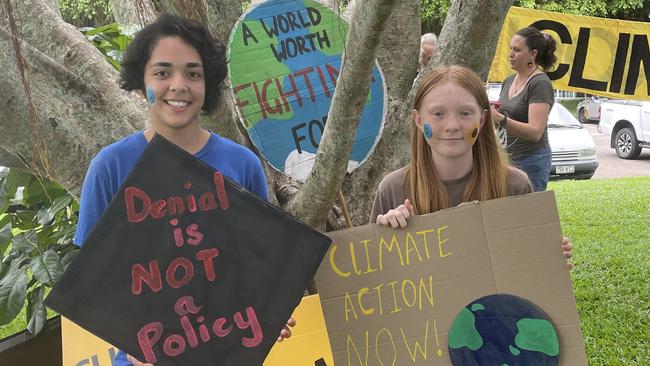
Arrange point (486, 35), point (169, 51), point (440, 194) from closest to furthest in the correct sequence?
1. point (169, 51)
2. point (440, 194)
3. point (486, 35)

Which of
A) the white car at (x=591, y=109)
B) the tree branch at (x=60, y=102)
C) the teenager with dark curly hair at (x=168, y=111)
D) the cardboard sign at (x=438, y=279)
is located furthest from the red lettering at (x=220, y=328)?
the white car at (x=591, y=109)

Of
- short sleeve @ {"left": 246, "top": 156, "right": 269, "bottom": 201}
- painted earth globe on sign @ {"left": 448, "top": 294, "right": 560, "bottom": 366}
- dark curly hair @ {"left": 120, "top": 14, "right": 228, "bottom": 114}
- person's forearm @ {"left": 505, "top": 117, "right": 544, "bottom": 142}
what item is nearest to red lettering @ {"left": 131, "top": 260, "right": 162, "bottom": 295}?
short sleeve @ {"left": 246, "top": 156, "right": 269, "bottom": 201}

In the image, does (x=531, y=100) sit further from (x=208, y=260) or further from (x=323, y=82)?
(x=208, y=260)

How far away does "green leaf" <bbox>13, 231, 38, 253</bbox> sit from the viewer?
2889 mm

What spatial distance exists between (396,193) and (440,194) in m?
0.14

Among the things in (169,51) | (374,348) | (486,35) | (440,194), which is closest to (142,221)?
(169,51)

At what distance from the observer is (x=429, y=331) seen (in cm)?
206

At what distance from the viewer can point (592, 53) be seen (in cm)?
594

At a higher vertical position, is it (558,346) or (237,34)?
(237,34)

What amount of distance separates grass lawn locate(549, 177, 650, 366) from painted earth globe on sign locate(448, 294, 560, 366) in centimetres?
231

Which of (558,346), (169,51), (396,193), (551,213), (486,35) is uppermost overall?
(486,35)

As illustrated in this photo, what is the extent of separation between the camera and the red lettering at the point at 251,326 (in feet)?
5.89

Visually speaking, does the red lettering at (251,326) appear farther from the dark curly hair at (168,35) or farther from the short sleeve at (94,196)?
the dark curly hair at (168,35)

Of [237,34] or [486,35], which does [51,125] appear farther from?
[486,35]
